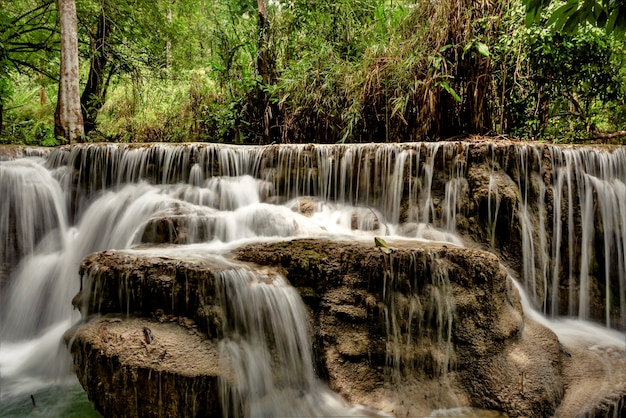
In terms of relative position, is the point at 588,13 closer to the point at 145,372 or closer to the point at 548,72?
the point at 145,372

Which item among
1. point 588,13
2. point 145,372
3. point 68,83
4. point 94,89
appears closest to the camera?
point 588,13

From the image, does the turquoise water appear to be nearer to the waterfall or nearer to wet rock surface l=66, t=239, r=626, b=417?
wet rock surface l=66, t=239, r=626, b=417

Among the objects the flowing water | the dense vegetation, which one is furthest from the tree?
the dense vegetation

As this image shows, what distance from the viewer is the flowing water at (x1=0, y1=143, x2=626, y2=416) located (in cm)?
396

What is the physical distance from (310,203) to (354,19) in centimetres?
468

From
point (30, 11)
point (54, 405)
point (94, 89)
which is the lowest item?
point (54, 405)

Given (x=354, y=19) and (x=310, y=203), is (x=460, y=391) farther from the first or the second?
(x=354, y=19)

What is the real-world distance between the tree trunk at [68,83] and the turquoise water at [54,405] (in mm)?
4851

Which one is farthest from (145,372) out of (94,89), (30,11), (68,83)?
(94,89)

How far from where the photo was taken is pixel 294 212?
4.94 metres

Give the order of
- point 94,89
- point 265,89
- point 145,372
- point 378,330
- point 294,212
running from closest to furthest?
point 145,372 → point 378,330 → point 294,212 → point 265,89 → point 94,89

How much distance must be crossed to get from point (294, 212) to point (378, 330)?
209cm

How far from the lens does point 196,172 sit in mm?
5441

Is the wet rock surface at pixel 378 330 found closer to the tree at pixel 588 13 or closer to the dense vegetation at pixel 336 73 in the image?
the tree at pixel 588 13
